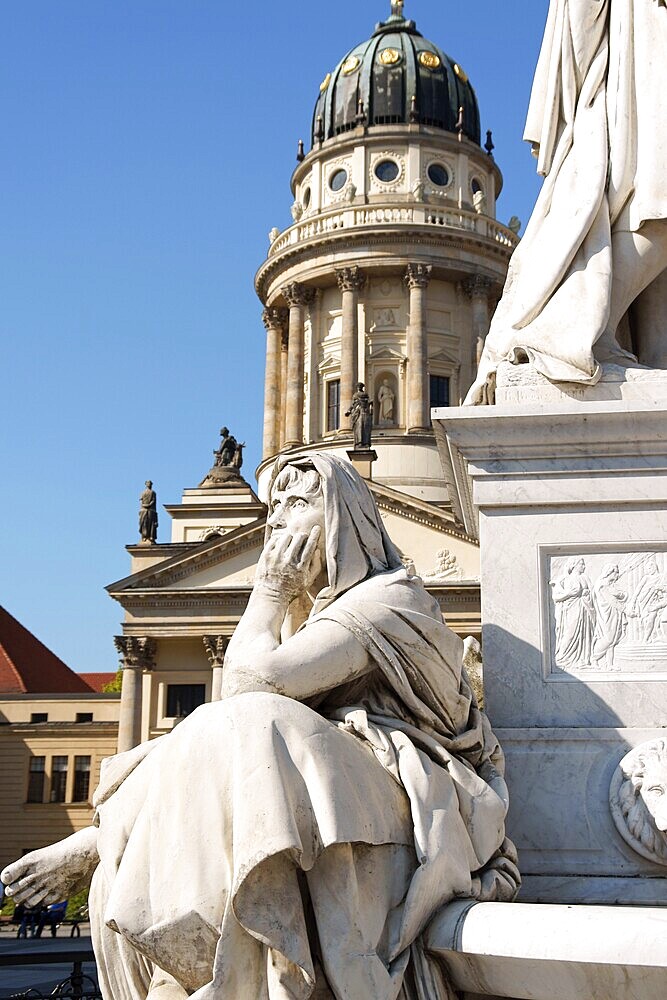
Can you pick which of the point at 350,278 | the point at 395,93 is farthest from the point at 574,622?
the point at 395,93

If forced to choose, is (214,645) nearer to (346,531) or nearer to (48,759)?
(48,759)

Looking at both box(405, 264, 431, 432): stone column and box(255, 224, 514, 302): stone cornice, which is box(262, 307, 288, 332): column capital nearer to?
box(255, 224, 514, 302): stone cornice

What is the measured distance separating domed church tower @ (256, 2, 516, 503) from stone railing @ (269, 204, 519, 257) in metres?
0.06

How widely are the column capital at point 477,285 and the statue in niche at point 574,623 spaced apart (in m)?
51.7

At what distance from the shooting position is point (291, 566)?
2.88 meters

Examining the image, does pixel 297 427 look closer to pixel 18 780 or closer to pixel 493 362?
pixel 18 780

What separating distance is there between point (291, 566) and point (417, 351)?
4980 cm

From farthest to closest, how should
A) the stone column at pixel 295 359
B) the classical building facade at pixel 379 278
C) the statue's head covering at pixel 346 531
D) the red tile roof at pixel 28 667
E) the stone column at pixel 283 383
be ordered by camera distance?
the stone column at pixel 283 383, the stone column at pixel 295 359, the classical building facade at pixel 379 278, the red tile roof at pixel 28 667, the statue's head covering at pixel 346 531

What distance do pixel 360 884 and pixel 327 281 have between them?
2088 inches

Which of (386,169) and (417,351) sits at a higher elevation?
(386,169)

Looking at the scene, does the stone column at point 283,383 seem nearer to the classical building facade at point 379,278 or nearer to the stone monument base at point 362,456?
the classical building facade at point 379,278

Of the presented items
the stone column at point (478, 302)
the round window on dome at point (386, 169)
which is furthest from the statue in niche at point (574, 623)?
the round window on dome at point (386, 169)

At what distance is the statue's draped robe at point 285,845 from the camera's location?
213 centimetres

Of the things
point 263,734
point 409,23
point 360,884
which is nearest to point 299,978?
point 360,884
